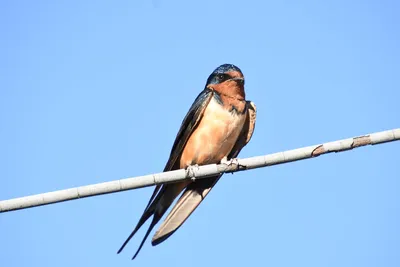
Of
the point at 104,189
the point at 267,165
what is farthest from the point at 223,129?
the point at 104,189

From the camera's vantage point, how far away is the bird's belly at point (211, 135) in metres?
8.28

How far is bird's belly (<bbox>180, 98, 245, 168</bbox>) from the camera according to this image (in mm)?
8281

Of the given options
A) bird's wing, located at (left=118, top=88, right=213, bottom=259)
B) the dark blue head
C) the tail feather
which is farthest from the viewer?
the dark blue head

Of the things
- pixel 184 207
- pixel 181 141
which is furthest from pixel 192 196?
pixel 181 141

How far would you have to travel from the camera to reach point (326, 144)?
18.1ft

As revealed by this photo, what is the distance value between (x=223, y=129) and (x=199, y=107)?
Answer: 1.19 ft

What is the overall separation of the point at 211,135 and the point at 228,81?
72cm

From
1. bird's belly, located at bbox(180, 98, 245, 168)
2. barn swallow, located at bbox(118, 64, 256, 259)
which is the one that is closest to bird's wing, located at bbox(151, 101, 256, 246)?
barn swallow, located at bbox(118, 64, 256, 259)

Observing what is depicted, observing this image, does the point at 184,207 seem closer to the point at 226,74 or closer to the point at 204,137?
the point at 204,137

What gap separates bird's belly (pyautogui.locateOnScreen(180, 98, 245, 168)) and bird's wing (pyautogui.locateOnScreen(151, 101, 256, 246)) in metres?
0.26

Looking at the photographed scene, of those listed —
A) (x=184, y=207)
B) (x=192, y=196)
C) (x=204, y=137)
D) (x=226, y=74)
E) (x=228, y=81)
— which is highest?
(x=226, y=74)

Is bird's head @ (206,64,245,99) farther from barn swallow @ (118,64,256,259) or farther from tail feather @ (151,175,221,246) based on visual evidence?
tail feather @ (151,175,221,246)

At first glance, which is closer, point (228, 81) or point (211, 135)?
point (211, 135)

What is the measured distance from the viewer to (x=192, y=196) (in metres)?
8.26
